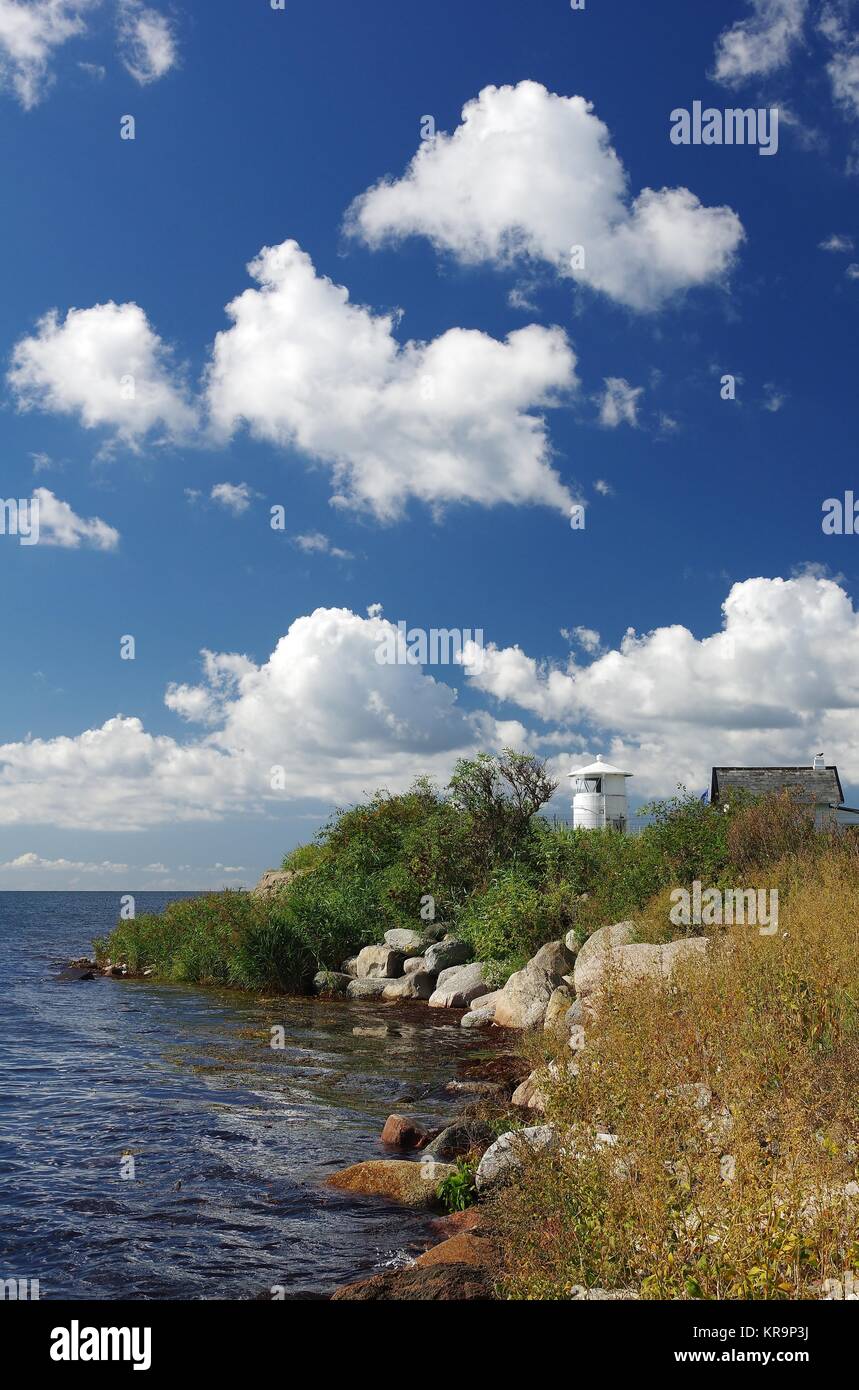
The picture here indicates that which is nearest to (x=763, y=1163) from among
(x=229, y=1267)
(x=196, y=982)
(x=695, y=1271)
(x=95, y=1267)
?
(x=695, y=1271)

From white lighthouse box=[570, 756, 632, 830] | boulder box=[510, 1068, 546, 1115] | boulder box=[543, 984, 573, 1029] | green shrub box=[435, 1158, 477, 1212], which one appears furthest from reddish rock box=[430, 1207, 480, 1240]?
white lighthouse box=[570, 756, 632, 830]

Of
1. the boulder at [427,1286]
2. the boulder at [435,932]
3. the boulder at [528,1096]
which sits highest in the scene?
the boulder at [427,1286]

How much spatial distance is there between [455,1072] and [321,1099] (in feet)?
8.77

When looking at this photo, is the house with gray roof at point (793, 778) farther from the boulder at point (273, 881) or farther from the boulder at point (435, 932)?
the boulder at point (273, 881)

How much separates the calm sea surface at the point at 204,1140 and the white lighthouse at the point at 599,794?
18134 mm

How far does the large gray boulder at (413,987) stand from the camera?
25922mm

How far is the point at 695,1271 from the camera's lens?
5.53 m

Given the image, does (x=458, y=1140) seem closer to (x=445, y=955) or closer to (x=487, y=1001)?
(x=487, y=1001)

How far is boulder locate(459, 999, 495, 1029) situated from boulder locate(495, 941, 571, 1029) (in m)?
0.14

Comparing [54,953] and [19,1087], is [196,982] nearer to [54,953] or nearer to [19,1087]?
[19,1087]

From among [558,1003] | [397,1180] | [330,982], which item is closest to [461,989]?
[330,982]

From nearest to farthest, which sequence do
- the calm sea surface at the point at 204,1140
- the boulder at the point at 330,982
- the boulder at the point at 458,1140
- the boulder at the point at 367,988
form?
the calm sea surface at the point at 204,1140 < the boulder at the point at 458,1140 < the boulder at the point at 367,988 < the boulder at the point at 330,982

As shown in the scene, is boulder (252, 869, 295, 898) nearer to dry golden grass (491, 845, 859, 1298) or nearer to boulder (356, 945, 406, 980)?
boulder (356, 945, 406, 980)

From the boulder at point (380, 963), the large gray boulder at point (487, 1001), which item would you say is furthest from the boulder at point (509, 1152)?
the boulder at point (380, 963)
